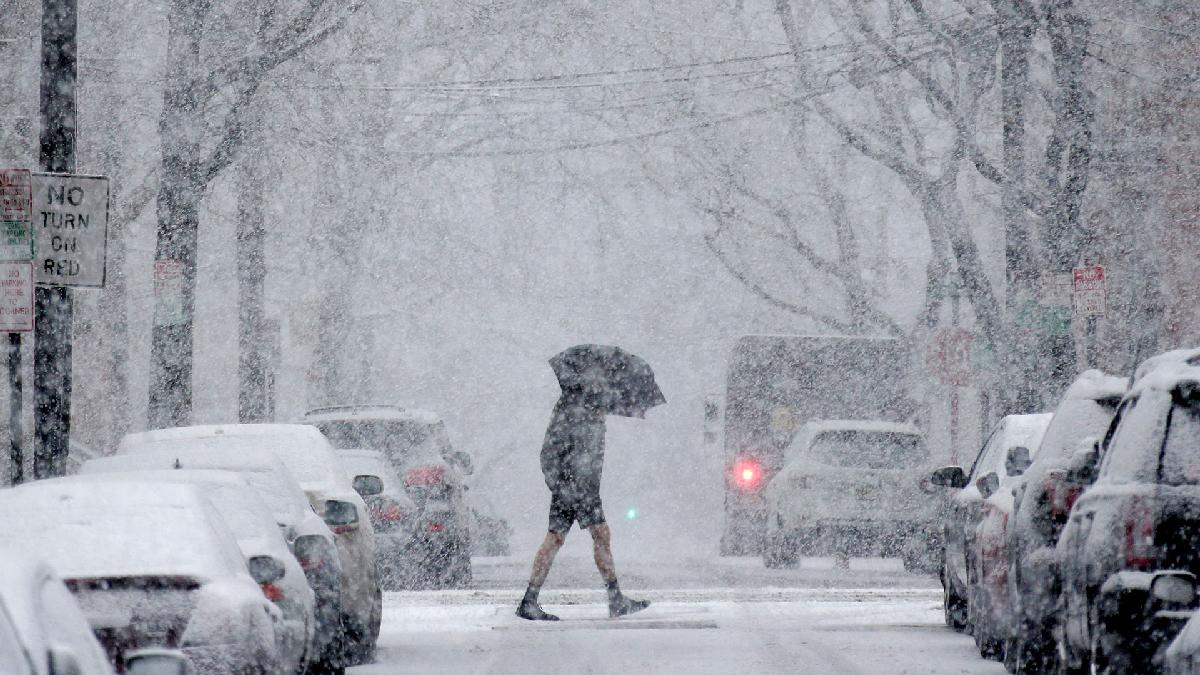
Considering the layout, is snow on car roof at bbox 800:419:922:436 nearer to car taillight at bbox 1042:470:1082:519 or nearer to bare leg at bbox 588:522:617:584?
bare leg at bbox 588:522:617:584

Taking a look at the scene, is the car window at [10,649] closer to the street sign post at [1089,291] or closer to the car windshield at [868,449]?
the car windshield at [868,449]

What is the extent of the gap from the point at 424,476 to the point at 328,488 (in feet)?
23.2

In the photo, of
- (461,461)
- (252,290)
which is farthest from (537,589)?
(252,290)

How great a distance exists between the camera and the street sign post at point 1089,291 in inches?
910

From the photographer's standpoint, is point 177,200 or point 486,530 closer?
point 177,200

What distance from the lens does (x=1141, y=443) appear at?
8672 mm

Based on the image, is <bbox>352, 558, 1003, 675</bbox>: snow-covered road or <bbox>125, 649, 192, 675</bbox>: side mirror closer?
<bbox>125, 649, 192, 675</bbox>: side mirror

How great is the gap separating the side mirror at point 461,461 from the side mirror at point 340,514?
30.0 ft

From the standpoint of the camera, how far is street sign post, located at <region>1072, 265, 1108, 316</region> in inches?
910

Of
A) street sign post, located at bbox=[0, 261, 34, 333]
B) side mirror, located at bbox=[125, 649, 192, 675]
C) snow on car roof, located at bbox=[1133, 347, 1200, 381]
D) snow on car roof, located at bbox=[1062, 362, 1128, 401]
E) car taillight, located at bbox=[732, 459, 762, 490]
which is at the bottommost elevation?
car taillight, located at bbox=[732, 459, 762, 490]

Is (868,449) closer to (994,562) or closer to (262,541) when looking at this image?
(994,562)

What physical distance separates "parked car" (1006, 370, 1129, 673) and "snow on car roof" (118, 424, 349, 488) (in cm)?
442

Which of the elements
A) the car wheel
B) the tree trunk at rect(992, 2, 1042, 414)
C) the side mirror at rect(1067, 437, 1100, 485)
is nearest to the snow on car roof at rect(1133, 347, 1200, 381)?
the side mirror at rect(1067, 437, 1100, 485)

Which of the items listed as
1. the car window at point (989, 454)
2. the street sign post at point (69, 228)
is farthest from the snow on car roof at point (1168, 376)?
the street sign post at point (69, 228)
